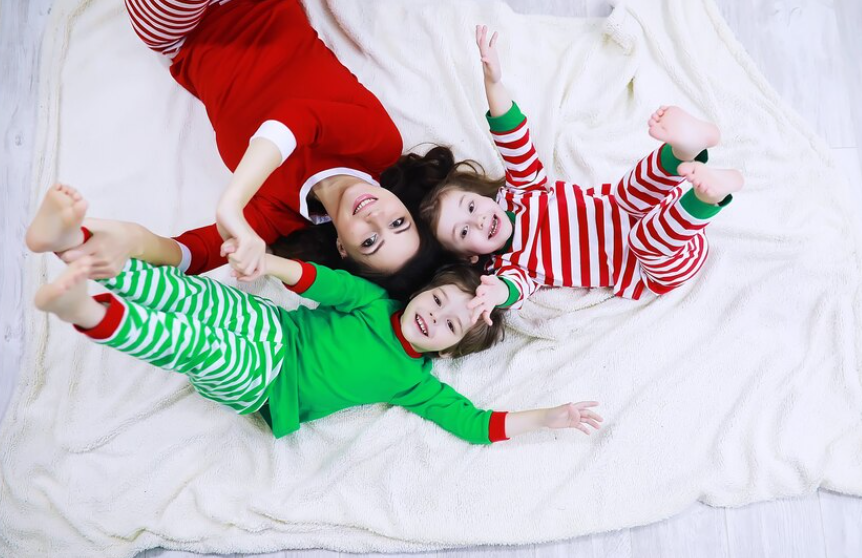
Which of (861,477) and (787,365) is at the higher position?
(787,365)

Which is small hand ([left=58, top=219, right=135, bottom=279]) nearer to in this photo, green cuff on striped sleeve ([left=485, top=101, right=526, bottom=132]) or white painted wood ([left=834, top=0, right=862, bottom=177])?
green cuff on striped sleeve ([left=485, top=101, right=526, bottom=132])

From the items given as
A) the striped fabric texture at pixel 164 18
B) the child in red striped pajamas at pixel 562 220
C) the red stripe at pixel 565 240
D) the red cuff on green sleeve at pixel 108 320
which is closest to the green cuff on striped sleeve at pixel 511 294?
the child in red striped pajamas at pixel 562 220

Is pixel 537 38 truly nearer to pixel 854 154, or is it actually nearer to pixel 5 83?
pixel 854 154

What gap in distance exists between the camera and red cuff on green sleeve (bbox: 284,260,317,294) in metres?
1.08

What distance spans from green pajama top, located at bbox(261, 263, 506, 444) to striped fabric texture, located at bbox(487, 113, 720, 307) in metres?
0.21

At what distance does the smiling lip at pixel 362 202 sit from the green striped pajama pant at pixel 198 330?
231 millimetres

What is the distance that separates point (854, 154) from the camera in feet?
4.42

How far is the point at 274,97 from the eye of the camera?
1206 mm

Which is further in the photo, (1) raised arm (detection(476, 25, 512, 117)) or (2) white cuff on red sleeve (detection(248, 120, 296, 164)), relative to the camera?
(1) raised arm (detection(476, 25, 512, 117))

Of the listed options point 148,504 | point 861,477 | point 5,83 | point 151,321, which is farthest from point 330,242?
point 861,477

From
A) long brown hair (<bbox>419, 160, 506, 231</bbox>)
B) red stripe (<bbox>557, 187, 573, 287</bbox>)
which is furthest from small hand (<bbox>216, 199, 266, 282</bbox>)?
red stripe (<bbox>557, 187, 573, 287</bbox>)

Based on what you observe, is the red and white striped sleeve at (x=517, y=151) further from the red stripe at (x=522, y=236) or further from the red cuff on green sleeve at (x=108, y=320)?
the red cuff on green sleeve at (x=108, y=320)

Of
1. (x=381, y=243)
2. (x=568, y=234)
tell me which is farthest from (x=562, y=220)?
(x=381, y=243)

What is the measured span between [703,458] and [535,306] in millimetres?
386
